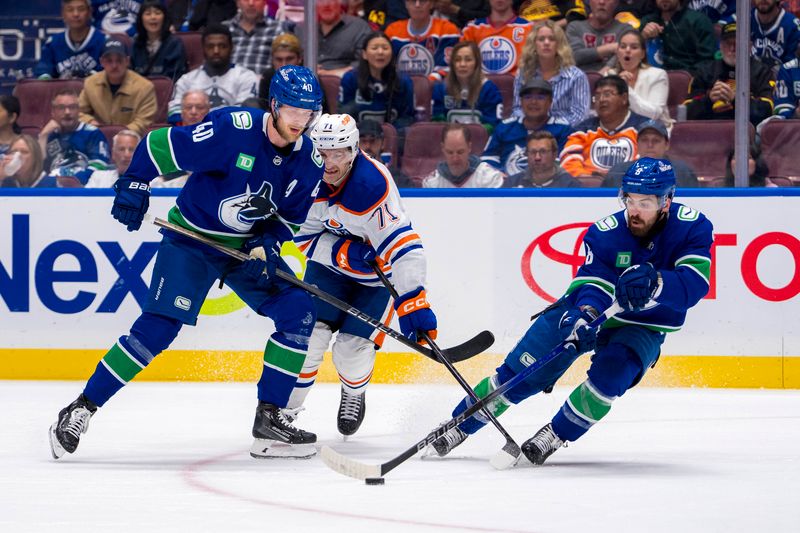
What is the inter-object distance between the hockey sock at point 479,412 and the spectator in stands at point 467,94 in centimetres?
229

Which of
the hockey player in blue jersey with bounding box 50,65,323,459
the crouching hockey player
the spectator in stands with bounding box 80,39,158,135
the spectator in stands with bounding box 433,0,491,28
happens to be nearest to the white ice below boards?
the hockey player in blue jersey with bounding box 50,65,323,459

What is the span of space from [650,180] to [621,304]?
383 mm

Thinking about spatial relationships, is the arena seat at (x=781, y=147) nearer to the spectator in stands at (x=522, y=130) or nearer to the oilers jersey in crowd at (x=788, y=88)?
the oilers jersey in crowd at (x=788, y=88)

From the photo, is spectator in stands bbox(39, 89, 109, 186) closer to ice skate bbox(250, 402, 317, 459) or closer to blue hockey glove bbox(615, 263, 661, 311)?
ice skate bbox(250, 402, 317, 459)

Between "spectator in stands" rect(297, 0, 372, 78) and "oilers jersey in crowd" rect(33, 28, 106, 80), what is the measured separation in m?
1.09

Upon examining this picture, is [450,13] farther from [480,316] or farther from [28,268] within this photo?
[28,268]

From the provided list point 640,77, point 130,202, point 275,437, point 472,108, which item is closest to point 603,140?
point 640,77

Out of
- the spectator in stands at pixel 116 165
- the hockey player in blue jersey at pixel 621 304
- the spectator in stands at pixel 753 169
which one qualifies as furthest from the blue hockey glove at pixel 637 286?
the spectator in stands at pixel 116 165

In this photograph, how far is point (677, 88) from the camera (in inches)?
245

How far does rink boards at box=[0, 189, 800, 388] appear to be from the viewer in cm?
610

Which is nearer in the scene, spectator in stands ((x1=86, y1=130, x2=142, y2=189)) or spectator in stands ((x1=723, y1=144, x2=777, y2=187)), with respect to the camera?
spectator in stands ((x1=723, y1=144, x2=777, y2=187))

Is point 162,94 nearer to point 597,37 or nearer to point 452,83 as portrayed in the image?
point 452,83

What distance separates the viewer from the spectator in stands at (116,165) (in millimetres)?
6461

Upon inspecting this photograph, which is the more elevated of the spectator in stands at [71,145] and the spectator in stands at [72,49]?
the spectator in stands at [72,49]
